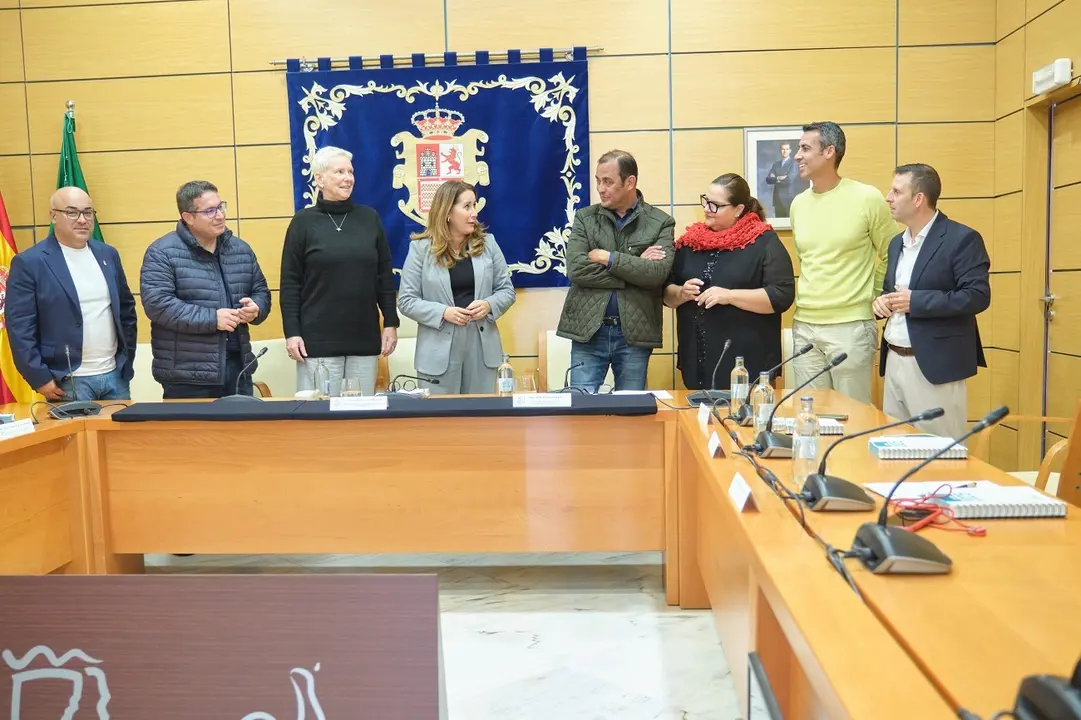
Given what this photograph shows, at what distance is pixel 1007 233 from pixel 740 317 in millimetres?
1974

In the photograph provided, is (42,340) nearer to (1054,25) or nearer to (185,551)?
(185,551)

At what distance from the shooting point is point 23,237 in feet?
15.9

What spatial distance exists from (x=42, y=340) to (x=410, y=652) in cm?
303

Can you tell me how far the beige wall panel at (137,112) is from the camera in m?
4.71

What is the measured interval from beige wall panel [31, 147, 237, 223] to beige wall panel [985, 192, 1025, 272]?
13.9 feet

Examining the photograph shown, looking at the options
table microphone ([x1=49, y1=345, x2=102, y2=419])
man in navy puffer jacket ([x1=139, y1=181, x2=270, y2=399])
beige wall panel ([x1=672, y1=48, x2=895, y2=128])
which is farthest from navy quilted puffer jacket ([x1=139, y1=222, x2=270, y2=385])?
beige wall panel ([x1=672, y1=48, x2=895, y2=128])

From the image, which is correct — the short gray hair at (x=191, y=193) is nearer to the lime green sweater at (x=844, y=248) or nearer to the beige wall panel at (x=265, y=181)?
the beige wall panel at (x=265, y=181)

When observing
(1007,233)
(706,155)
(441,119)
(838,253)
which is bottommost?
(838,253)

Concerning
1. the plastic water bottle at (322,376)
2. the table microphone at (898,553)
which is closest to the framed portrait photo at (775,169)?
the plastic water bottle at (322,376)

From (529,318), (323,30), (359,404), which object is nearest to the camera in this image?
(359,404)

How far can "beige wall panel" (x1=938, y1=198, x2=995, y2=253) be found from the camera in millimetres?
4527

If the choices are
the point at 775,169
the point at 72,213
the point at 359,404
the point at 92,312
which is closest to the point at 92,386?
the point at 92,312

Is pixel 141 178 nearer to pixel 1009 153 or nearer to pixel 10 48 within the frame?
pixel 10 48

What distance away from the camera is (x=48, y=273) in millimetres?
3424
